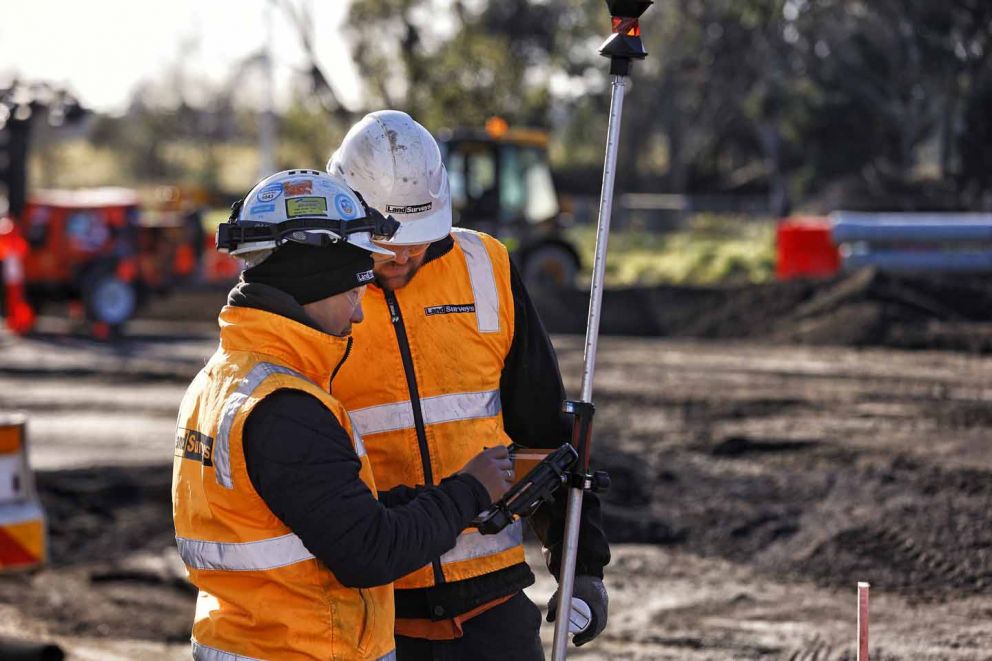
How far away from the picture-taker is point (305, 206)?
2803 mm

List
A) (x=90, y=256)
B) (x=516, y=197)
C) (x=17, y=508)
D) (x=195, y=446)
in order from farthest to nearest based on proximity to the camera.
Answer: (x=516, y=197), (x=90, y=256), (x=17, y=508), (x=195, y=446)

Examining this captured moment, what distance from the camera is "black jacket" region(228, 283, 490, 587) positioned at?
260 centimetres

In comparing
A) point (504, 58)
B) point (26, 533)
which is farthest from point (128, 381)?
point (504, 58)

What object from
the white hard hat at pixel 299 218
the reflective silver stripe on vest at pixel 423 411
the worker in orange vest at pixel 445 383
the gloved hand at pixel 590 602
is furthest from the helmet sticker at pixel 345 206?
the gloved hand at pixel 590 602

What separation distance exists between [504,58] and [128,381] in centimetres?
1506

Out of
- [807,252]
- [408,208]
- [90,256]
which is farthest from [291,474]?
[807,252]

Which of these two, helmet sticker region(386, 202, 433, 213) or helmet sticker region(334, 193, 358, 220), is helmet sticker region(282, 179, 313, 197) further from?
helmet sticker region(386, 202, 433, 213)

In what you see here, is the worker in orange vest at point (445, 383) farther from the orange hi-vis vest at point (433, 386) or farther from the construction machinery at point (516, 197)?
the construction machinery at point (516, 197)

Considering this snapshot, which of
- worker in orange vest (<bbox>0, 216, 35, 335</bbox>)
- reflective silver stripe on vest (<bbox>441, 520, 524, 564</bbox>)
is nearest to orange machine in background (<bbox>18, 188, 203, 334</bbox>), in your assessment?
worker in orange vest (<bbox>0, 216, 35, 335</bbox>)

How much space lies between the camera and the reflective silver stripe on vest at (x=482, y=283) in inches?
135

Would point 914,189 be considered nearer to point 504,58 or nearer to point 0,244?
point 504,58

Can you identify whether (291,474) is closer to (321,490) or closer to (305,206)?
(321,490)

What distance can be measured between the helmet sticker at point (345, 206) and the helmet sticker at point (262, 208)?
0.46 ft

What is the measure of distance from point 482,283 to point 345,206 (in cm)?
70
